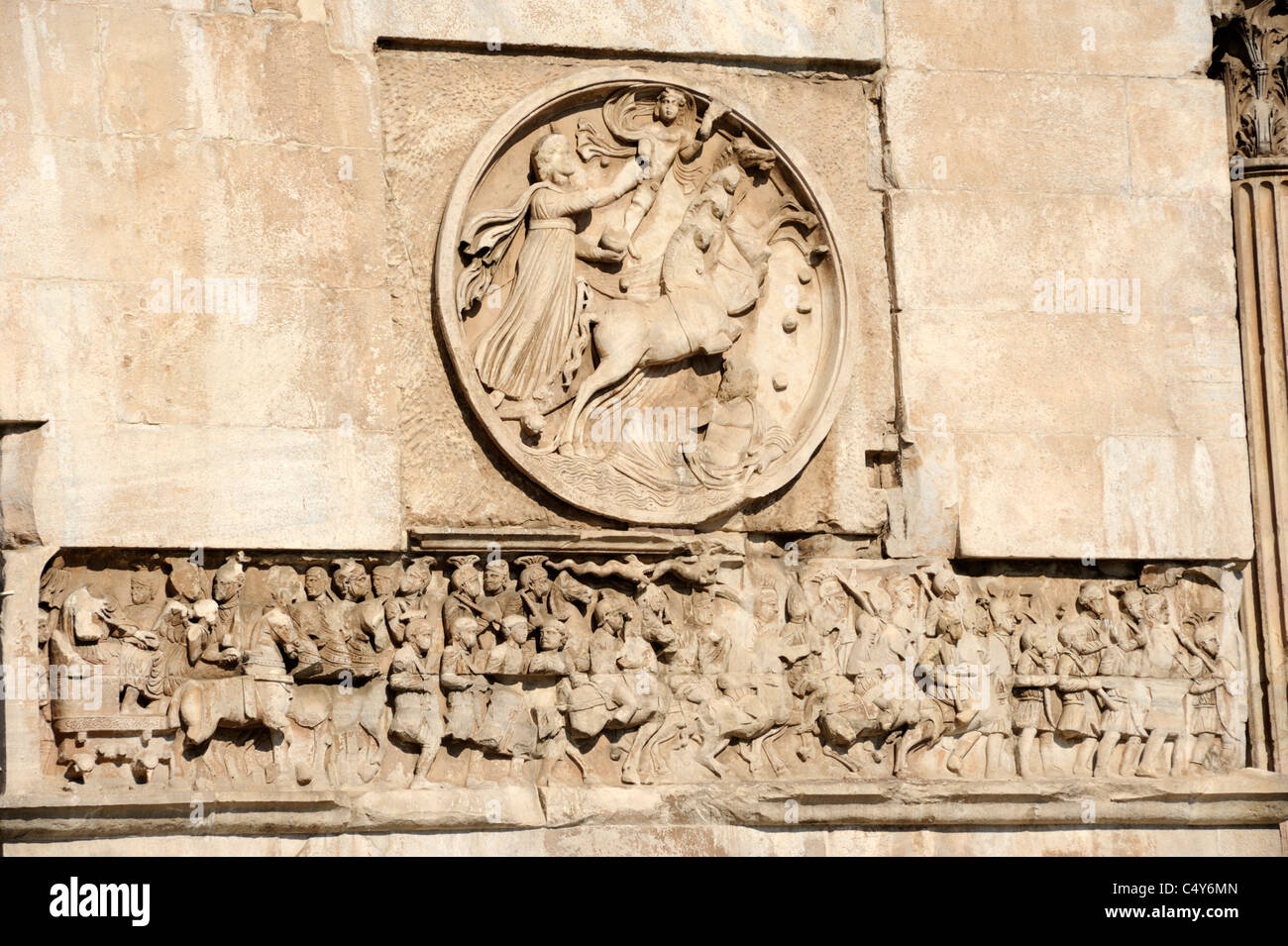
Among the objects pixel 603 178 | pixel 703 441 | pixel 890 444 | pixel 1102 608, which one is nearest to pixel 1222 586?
pixel 1102 608

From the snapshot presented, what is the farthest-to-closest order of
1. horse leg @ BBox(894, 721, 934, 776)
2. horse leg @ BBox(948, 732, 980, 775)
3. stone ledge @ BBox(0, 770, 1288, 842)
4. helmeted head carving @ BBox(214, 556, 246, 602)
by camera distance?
1. horse leg @ BBox(948, 732, 980, 775)
2. horse leg @ BBox(894, 721, 934, 776)
3. helmeted head carving @ BBox(214, 556, 246, 602)
4. stone ledge @ BBox(0, 770, 1288, 842)

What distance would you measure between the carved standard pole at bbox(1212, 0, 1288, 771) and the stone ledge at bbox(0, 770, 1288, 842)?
0.81 m

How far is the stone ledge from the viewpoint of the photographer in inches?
364

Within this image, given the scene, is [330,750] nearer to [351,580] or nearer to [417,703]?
[417,703]

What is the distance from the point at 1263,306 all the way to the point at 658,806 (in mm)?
4300

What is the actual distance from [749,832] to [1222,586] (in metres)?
2.83

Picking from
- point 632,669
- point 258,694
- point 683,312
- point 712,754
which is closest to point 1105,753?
point 712,754

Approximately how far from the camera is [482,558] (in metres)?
10.1

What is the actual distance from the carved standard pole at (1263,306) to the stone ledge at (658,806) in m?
0.81

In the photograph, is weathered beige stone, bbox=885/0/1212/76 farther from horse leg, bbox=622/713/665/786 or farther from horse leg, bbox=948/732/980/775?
horse leg, bbox=622/713/665/786

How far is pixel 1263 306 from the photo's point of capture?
38.3 feet

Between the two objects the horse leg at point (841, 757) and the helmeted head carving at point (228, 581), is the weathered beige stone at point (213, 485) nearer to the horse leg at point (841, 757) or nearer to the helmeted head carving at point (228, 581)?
the helmeted head carving at point (228, 581)

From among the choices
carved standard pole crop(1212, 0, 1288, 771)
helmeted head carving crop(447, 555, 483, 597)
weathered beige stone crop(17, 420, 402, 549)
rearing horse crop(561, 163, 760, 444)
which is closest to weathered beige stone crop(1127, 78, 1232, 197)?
carved standard pole crop(1212, 0, 1288, 771)
